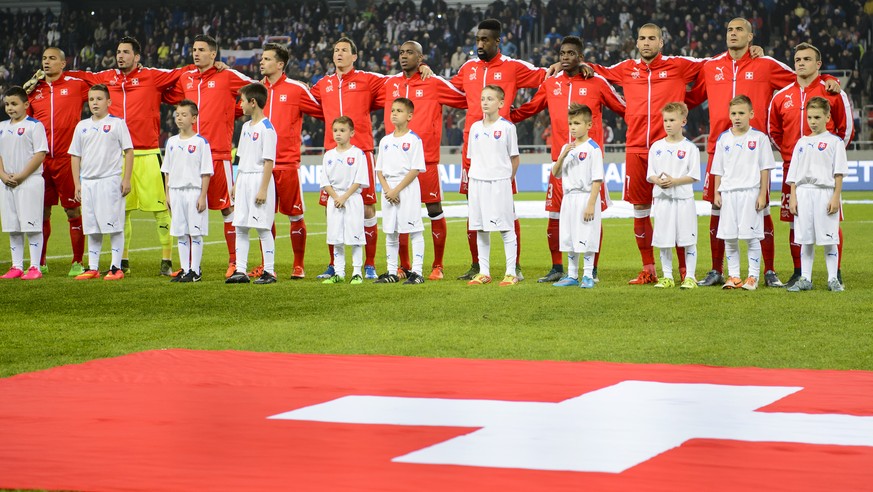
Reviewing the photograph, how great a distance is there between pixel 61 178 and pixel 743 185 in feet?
23.8

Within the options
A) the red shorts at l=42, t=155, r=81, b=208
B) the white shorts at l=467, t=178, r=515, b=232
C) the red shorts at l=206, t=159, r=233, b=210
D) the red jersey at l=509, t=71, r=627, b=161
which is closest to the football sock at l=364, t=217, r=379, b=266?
the white shorts at l=467, t=178, r=515, b=232

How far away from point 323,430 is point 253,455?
496 mm

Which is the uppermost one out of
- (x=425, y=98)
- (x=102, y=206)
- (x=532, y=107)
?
(x=425, y=98)

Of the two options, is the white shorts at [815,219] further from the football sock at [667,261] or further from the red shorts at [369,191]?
the red shorts at [369,191]

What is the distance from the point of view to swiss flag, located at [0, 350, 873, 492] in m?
3.88

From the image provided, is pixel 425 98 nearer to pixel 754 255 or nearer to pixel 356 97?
pixel 356 97

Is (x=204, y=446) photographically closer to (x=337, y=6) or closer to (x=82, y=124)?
(x=82, y=124)

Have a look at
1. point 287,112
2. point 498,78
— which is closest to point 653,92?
point 498,78

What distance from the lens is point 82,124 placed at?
11.2 meters

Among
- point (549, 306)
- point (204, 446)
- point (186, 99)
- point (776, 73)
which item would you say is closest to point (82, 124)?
point (186, 99)

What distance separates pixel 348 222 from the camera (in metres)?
10.5

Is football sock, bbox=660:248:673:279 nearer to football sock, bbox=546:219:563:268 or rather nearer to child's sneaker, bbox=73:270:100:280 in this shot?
football sock, bbox=546:219:563:268

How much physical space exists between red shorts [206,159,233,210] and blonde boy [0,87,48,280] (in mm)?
1737

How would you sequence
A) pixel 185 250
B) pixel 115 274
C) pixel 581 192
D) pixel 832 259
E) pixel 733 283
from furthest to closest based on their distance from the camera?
pixel 115 274, pixel 185 250, pixel 581 192, pixel 733 283, pixel 832 259
